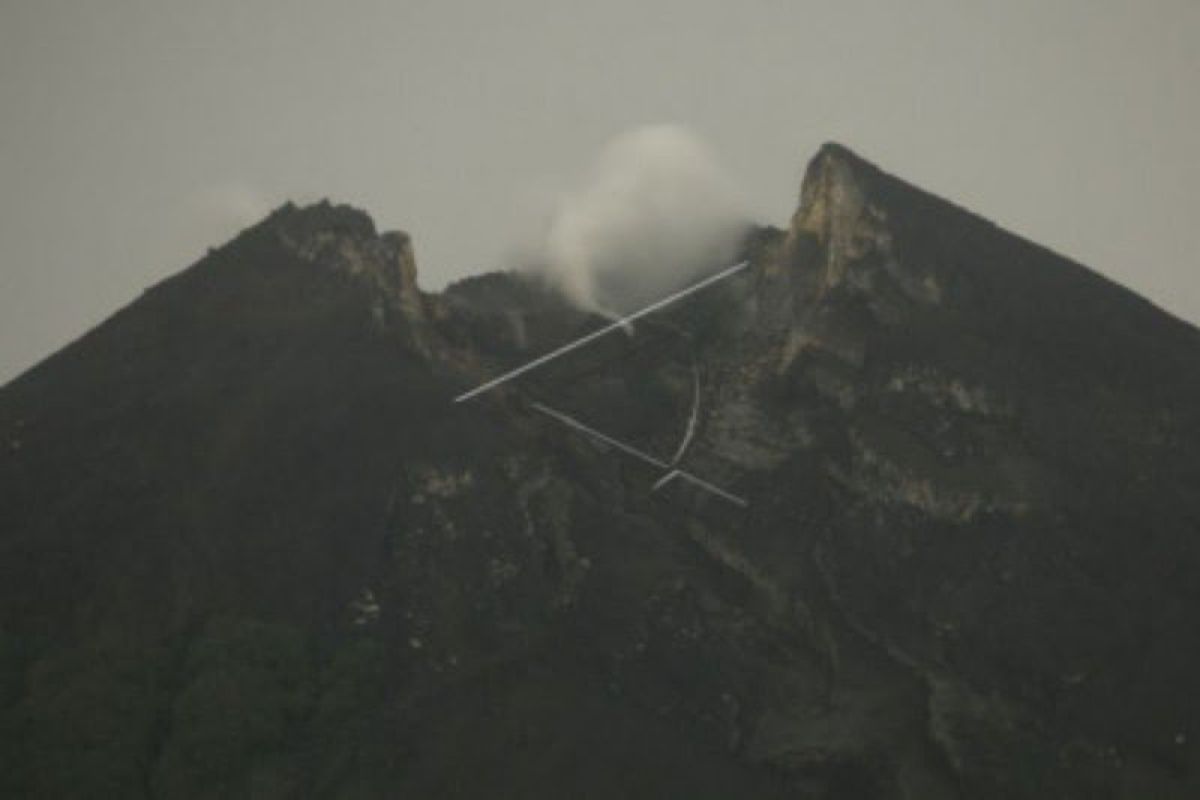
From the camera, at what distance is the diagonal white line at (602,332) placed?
5125 cm

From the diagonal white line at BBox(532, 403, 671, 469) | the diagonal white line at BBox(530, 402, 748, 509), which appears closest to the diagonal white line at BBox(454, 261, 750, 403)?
the diagonal white line at BBox(532, 403, 671, 469)

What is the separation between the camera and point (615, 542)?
46.5m

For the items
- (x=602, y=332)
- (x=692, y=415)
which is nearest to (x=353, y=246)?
(x=602, y=332)

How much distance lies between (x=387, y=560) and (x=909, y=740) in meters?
19.3

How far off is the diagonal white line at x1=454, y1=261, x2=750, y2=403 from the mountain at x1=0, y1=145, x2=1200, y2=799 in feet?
2.57

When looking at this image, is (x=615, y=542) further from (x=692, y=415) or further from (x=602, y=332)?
(x=602, y=332)

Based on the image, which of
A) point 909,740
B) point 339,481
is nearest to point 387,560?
point 339,481

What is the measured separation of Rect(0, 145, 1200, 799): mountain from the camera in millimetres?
36844

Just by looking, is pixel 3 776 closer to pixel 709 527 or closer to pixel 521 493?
pixel 521 493

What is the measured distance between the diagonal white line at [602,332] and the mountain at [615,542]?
0.78 metres

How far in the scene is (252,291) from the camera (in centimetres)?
5253

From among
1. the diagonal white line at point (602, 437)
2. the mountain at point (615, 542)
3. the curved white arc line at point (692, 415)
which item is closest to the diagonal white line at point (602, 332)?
the mountain at point (615, 542)

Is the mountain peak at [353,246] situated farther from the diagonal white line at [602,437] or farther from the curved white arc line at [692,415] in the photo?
the curved white arc line at [692,415]

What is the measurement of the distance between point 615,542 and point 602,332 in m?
14.5
